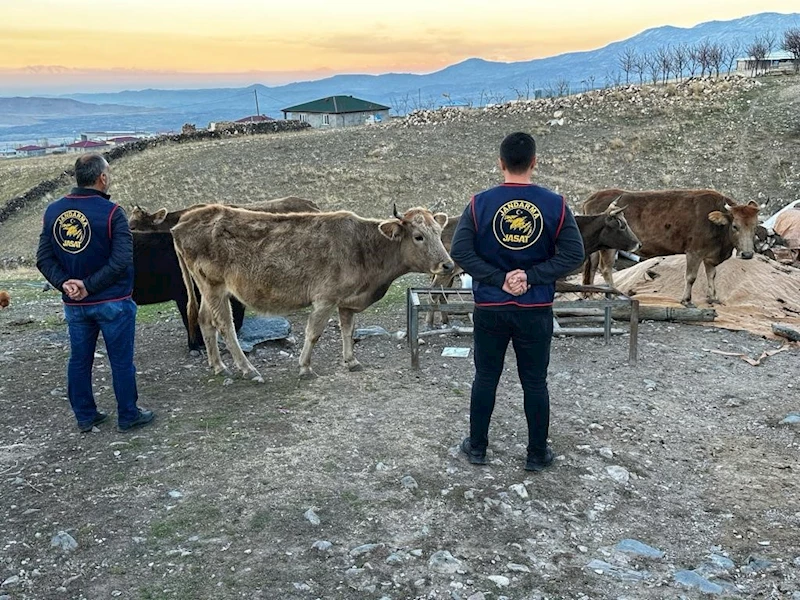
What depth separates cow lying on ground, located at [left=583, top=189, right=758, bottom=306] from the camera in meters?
13.3

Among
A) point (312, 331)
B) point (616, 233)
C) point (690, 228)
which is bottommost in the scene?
point (312, 331)

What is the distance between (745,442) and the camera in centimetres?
721

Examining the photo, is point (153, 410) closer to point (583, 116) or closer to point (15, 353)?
point (15, 353)

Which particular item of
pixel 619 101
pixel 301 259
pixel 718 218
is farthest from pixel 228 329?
pixel 619 101

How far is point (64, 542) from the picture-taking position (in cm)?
523

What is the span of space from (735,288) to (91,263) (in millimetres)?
11670

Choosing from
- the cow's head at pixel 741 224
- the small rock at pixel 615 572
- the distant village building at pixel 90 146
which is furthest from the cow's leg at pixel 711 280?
the distant village building at pixel 90 146

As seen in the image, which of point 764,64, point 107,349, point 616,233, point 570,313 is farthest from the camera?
point 764,64

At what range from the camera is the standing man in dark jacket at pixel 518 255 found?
5.69 m

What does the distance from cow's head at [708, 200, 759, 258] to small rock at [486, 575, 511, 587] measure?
413 inches

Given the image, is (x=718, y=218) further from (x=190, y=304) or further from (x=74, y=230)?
(x=74, y=230)

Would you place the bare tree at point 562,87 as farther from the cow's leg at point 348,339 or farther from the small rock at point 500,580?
the small rock at point 500,580

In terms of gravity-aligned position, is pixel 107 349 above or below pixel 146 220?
below

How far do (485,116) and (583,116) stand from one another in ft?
22.1
